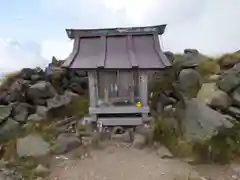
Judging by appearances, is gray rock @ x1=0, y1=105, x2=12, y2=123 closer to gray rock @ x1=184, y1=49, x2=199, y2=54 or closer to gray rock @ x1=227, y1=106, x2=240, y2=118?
gray rock @ x1=227, y1=106, x2=240, y2=118

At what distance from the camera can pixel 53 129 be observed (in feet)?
20.9

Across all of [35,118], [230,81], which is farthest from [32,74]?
[230,81]

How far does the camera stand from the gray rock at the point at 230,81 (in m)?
6.40

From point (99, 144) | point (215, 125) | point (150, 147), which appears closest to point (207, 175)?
point (215, 125)

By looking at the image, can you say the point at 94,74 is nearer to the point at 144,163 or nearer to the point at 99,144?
the point at 99,144

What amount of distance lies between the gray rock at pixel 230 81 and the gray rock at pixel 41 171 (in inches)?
168

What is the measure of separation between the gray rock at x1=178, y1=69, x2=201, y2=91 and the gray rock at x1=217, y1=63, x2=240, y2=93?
0.73 meters

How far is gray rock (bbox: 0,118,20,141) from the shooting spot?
6.59 meters

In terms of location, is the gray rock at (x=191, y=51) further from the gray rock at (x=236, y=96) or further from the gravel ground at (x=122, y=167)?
the gravel ground at (x=122, y=167)

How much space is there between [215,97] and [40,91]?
14.5 ft

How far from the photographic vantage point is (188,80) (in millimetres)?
7246

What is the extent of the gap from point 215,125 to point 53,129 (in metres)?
3.46

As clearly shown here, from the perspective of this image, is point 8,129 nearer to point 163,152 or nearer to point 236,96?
point 163,152

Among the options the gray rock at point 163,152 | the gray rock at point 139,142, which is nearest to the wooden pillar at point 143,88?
the gray rock at point 139,142
